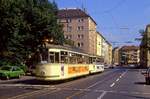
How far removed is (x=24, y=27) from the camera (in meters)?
57.1

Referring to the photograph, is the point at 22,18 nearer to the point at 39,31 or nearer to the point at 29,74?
the point at 39,31

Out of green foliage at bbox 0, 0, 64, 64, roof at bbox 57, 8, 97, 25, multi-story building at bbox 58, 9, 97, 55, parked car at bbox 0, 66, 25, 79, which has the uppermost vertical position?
roof at bbox 57, 8, 97, 25

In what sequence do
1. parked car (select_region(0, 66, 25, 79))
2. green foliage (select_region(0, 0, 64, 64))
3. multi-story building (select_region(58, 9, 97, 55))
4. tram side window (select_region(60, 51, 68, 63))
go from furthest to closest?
1. multi-story building (select_region(58, 9, 97, 55))
2. green foliage (select_region(0, 0, 64, 64))
3. parked car (select_region(0, 66, 25, 79))
4. tram side window (select_region(60, 51, 68, 63))

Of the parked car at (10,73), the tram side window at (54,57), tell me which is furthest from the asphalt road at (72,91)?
the parked car at (10,73)

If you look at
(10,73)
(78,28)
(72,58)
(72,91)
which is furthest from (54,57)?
(78,28)

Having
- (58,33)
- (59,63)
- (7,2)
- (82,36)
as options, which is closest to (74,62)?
(59,63)

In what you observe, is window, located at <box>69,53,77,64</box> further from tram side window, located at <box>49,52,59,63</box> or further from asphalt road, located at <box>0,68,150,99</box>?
tram side window, located at <box>49,52,59,63</box>

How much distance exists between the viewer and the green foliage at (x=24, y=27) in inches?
2093

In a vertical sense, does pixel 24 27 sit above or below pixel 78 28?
below

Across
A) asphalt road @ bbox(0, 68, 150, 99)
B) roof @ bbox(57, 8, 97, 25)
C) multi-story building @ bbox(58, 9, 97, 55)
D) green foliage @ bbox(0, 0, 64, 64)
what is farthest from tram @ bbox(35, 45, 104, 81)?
roof @ bbox(57, 8, 97, 25)

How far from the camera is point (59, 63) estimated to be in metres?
34.1

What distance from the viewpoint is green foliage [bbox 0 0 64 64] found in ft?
174

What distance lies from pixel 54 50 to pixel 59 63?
4.06 ft

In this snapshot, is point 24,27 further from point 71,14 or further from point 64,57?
point 71,14
